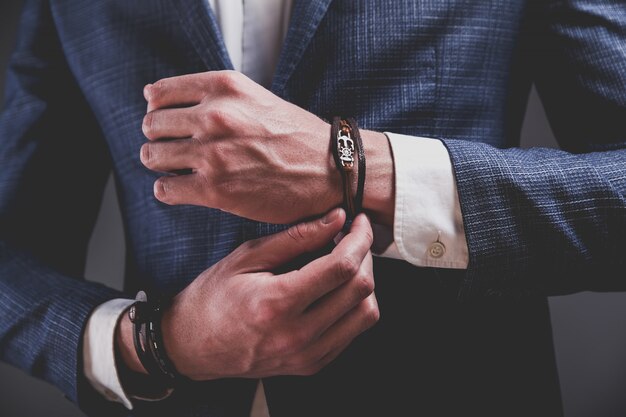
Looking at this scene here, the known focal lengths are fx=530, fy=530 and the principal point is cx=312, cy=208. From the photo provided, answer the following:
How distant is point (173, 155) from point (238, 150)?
0.28ft

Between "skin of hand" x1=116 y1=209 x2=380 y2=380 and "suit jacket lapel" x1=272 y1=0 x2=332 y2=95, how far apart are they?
0.90 ft

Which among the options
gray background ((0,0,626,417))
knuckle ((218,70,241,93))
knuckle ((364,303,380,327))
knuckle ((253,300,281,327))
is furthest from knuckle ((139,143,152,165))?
gray background ((0,0,626,417))

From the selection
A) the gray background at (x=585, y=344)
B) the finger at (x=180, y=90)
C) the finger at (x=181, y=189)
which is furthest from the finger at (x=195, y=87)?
the gray background at (x=585, y=344)

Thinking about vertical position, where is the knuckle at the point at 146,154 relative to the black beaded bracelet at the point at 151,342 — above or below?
above

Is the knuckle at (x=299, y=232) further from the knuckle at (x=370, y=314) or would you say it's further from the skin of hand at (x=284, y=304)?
the knuckle at (x=370, y=314)

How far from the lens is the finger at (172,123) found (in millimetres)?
669

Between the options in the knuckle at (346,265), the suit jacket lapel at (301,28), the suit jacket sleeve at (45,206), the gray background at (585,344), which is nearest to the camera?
the knuckle at (346,265)

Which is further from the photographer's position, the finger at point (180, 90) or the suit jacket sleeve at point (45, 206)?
the suit jacket sleeve at point (45, 206)

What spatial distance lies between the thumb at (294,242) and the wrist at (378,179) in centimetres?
6

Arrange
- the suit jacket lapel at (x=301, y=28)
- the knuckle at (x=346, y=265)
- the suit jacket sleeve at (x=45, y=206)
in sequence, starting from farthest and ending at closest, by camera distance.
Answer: the suit jacket sleeve at (x=45, y=206) → the suit jacket lapel at (x=301, y=28) → the knuckle at (x=346, y=265)

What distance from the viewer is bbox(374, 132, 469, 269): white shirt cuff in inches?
28.3

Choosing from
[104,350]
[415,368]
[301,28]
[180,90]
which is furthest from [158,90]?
[415,368]

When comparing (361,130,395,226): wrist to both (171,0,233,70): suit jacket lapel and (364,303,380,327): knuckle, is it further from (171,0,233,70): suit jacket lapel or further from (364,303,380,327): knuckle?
(171,0,233,70): suit jacket lapel

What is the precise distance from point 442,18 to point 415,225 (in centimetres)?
35
